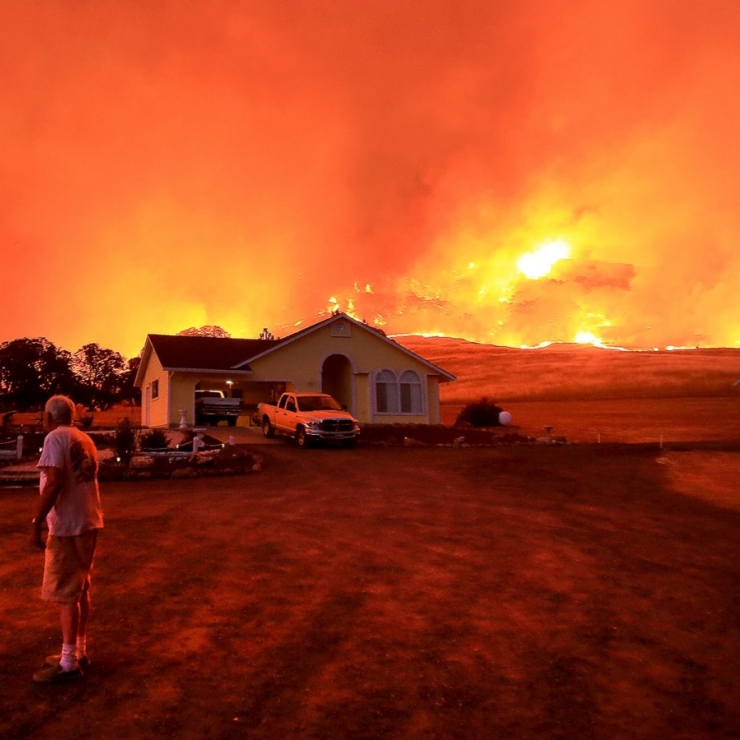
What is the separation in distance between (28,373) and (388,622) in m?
60.3

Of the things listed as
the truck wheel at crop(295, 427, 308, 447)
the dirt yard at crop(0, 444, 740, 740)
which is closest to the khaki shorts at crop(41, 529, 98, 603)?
the dirt yard at crop(0, 444, 740, 740)

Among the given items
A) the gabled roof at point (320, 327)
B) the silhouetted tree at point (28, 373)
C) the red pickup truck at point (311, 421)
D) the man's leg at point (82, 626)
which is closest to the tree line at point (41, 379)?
the silhouetted tree at point (28, 373)

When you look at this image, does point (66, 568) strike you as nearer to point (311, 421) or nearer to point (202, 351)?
point (311, 421)

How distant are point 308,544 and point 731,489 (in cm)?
1094

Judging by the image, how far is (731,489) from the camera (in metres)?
16.5

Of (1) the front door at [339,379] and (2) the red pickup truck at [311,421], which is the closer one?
(2) the red pickup truck at [311,421]

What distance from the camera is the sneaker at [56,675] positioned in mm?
5461

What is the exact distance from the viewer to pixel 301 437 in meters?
26.2

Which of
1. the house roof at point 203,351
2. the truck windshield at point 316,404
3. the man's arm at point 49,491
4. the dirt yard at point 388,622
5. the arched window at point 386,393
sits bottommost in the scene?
the dirt yard at point 388,622

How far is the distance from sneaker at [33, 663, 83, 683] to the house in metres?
27.6

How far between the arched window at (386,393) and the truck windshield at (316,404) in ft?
26.4

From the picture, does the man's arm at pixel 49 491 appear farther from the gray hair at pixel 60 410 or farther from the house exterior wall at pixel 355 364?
the house exterior wall at pixel 355 364

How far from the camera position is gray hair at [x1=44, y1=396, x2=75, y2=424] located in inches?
232

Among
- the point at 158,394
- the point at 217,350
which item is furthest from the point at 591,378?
the point at 158,394
